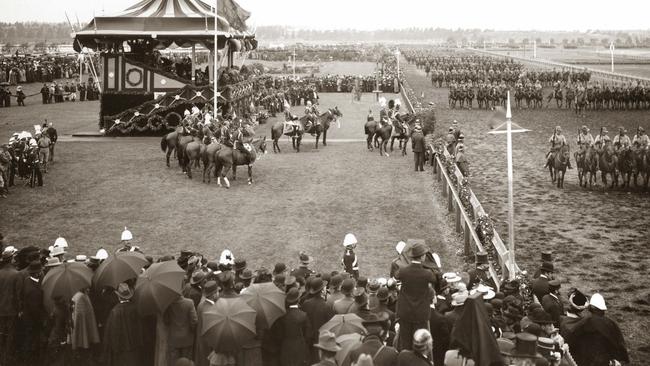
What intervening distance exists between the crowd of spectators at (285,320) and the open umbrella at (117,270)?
19 millimetres

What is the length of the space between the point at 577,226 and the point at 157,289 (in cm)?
1149

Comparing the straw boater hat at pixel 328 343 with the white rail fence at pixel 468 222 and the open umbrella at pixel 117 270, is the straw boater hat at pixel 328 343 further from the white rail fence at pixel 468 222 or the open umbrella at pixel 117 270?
the white rail fence at pixel 468 222

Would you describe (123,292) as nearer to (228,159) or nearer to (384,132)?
(228,159)

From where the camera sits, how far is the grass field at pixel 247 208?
1405 cm

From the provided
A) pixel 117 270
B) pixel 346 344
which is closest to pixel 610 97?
pixel 117 270

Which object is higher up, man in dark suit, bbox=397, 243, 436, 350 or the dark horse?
the dark horse

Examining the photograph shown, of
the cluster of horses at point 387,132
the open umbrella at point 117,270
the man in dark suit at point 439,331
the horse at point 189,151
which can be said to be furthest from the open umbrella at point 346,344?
the cluster of horses at point 387,132

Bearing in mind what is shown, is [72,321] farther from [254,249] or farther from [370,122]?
[370,122]

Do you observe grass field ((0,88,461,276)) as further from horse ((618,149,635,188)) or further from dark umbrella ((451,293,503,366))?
dark umbrella ((451,293,503,366))

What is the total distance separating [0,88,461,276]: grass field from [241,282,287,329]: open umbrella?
16.5 feet

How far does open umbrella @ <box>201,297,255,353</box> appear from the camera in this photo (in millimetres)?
6848

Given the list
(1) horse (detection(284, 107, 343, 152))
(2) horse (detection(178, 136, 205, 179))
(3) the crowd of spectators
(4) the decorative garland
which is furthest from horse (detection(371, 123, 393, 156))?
(3) the crowd of spectators

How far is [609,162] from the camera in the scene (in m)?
19.2

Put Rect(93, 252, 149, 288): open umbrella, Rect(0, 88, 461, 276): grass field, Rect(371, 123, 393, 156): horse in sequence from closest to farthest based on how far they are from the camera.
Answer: Rect(93, 252, 149, 288): open umbrella
Rect(0, 88, 461, 276): grass field
Rect(371, 123, 393, 156): horse
